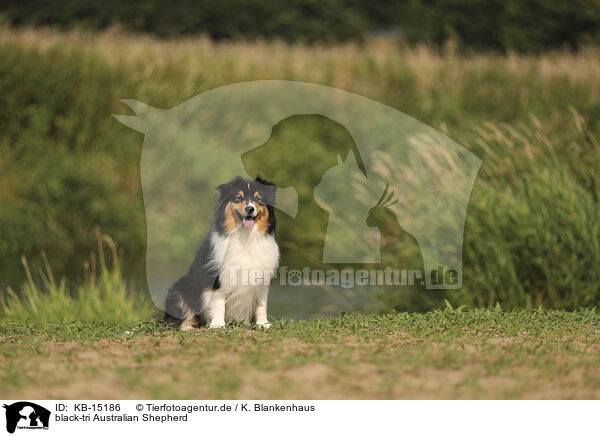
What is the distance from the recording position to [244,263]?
465 cm

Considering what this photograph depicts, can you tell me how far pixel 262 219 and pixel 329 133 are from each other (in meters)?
8.92

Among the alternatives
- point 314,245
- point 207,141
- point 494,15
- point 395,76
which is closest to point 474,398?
point 314,245

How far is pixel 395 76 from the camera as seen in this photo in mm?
16016

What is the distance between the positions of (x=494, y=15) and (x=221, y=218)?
990 inches

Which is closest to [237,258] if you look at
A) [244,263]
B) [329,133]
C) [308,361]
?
[244,263]

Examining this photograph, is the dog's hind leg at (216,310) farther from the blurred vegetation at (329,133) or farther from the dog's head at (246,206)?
the blurred vegetation at (329,133)
